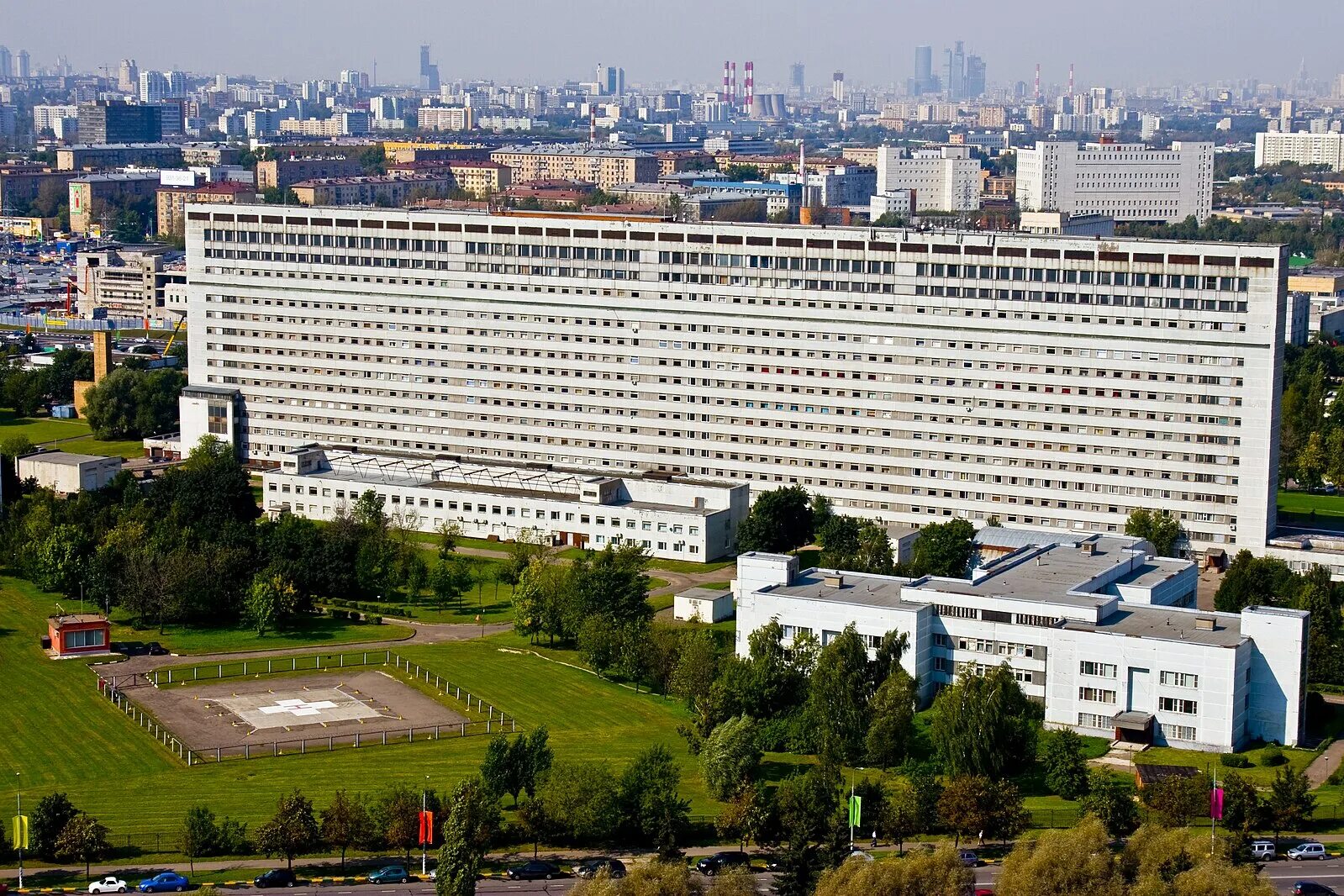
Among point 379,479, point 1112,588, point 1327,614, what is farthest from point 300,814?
point 379,479

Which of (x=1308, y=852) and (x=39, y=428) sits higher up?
(x=39, y=428)

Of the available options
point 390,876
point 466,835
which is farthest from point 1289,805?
point 390,876

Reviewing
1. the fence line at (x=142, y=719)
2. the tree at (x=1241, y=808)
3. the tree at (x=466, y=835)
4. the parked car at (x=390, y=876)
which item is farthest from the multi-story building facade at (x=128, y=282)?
the tree at (x=1241, y=808)

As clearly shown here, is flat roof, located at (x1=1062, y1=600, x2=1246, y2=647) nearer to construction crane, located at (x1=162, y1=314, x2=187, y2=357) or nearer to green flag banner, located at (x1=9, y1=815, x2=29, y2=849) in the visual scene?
green flag banner, located at (x1=9, y1=815, x2=29, y2=849)

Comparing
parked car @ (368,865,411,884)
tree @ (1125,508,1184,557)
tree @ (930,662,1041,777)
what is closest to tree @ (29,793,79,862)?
parked car @ (368,865,411,884)

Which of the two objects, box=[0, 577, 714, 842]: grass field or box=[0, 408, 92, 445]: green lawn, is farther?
box=[0, 408, 92, 445]: green lawn

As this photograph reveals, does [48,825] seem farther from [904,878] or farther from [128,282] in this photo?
[128,282]
